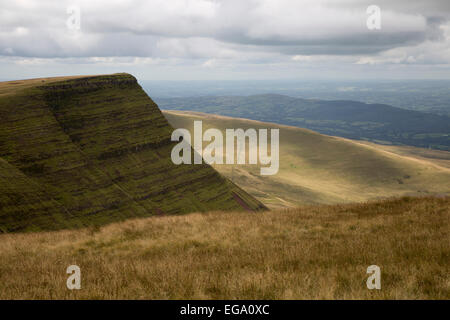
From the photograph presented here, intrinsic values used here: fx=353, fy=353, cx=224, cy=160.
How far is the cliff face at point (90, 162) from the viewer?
58.1 m

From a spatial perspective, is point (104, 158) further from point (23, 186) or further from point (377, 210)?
point (377, 210)

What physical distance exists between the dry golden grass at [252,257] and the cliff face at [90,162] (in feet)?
142

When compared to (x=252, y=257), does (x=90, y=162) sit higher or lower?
lower

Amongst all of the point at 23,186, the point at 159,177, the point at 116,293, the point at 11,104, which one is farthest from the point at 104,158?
the point at 116,293

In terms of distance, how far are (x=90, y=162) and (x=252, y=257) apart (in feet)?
255

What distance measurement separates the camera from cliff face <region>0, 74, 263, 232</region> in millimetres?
58094

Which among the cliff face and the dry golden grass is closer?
the dry golden grass

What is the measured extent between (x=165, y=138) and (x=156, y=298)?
335 feet

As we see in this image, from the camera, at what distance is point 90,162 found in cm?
8050

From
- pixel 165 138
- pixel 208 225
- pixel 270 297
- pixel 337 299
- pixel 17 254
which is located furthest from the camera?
pixel 165 138

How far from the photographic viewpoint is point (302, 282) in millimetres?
6809

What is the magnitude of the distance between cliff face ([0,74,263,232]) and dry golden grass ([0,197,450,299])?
142 ft

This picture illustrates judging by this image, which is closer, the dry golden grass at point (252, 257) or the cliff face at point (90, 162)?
the dry golden grass at point (252, 257)

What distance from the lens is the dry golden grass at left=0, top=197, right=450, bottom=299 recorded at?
6.67m
